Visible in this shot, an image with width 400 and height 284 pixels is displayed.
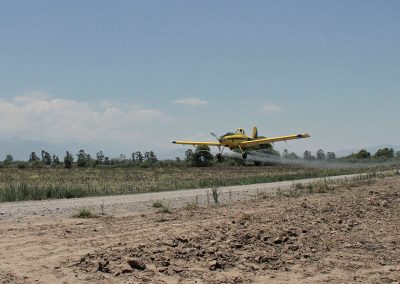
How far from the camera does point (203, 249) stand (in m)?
10.6

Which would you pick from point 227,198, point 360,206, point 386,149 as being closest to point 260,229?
point 360,206

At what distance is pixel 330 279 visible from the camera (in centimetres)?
940

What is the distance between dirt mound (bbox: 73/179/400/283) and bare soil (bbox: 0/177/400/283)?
0.02 meters

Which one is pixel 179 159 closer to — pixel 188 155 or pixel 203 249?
pixel 188 155

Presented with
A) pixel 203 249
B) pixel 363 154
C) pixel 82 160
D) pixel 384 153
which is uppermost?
pixel 82 160

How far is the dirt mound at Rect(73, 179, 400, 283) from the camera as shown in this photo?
9346 millimetres

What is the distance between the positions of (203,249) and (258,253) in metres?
1.13

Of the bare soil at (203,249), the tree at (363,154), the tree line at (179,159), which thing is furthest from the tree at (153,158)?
the bare soil at (203,249)

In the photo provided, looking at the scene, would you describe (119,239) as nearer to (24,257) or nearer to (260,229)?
(24,257)

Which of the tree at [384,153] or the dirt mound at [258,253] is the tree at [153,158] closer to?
the tree at [384,153]

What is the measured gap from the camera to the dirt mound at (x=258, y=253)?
30.7 ft

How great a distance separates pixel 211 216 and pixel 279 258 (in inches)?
215

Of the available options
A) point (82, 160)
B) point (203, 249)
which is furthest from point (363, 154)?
point (203, 249)

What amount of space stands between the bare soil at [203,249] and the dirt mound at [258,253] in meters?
0.02
